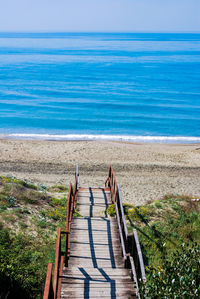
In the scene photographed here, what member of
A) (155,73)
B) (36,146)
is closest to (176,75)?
(155,73)

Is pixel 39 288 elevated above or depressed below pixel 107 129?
below

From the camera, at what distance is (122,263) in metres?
7.44

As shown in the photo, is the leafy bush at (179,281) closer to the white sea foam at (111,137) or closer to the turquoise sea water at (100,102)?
the white sea foam at (111,137)

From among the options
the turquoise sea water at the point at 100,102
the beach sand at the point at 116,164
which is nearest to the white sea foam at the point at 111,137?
the turquoise sea water at the point at 100,102

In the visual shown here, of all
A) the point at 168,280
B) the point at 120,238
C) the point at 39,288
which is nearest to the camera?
the point at 168,280

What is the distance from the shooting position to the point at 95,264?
7.39 meters

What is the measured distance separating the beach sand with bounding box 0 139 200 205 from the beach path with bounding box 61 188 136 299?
834 cm

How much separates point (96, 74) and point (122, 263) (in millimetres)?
66414

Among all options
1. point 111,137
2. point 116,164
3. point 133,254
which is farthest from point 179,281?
point 111,137

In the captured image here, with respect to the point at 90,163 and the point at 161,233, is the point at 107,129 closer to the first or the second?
the point at 90,163

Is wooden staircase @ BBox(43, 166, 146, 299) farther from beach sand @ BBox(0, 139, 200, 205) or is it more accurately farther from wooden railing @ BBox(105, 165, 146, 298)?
beach sand @ BBox(0, 139, 200, 205)

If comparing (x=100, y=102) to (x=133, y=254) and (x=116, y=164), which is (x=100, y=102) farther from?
(x=133, y=254)

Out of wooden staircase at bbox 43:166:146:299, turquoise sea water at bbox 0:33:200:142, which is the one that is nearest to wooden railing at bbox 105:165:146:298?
wooden staircase at bbox 43:166:146:299

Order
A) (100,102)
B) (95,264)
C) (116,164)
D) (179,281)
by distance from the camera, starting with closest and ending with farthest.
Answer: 1. (179,281)
2. (95,264)
3. (116,164)
4. (100,102)
